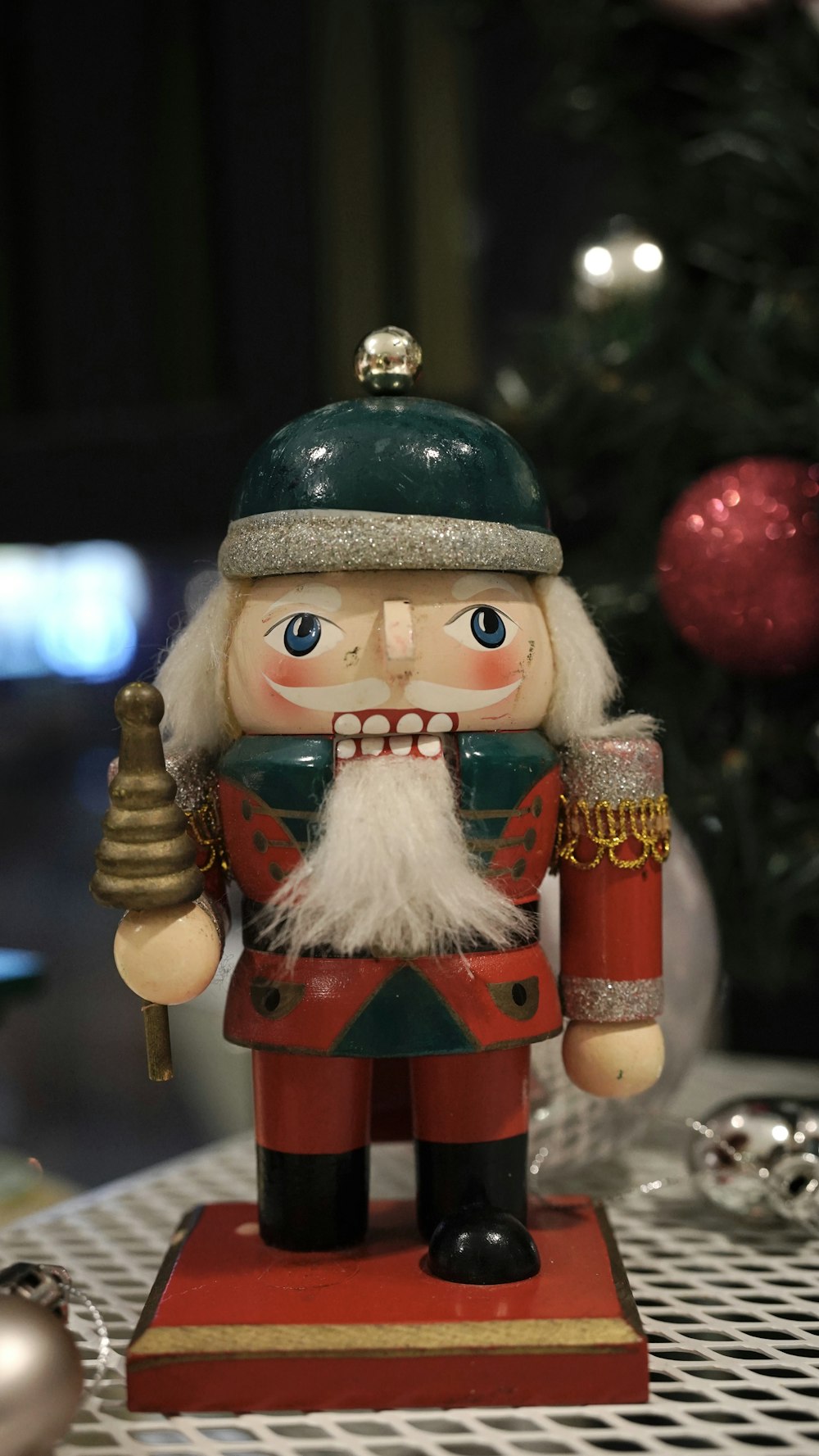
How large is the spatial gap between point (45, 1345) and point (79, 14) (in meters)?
1.59

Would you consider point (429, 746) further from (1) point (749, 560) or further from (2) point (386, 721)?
(1) point (749, 560)

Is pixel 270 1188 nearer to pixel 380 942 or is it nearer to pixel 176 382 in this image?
pixel 380 942

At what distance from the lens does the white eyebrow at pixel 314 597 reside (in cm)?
71

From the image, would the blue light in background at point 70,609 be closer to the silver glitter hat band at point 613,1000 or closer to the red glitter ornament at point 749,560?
the red glitter ornament at point 749,560

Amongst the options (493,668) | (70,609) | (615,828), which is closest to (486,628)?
(493,668)

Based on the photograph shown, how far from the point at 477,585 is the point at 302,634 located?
97mm

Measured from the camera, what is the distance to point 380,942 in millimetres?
704

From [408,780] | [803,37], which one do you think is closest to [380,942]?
[408,780]

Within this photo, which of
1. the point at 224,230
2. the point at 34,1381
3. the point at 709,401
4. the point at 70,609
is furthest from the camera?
the point at 70,609

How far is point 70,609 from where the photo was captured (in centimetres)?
185

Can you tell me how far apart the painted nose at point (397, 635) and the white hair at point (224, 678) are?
10 centimetres

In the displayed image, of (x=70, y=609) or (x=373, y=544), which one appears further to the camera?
(x=70, y=609)

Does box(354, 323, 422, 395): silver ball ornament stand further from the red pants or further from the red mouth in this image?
the red pants

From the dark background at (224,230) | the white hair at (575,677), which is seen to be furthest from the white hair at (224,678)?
the dark background at (224,230)
